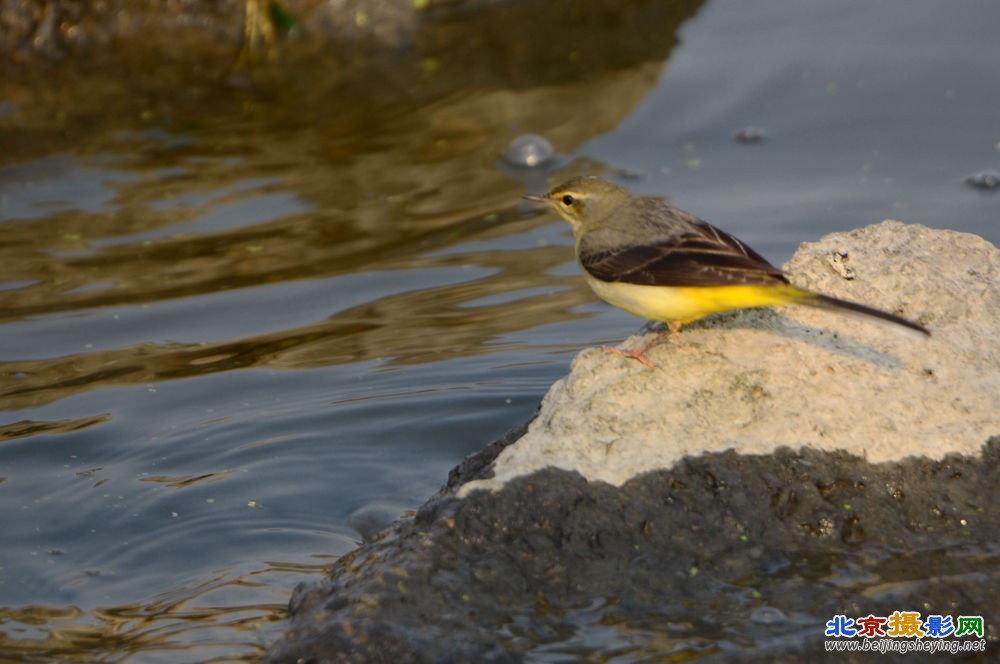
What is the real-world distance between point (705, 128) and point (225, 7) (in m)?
5.03

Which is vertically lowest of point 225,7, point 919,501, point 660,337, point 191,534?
point 191,534

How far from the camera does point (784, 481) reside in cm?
564

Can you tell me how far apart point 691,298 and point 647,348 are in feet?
1.07

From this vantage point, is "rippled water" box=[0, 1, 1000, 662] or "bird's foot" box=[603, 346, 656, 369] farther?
"rippled water" box=[0, 1, 1000, 662]

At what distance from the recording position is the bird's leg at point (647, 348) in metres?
6.17

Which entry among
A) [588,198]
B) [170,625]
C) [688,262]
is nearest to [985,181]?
[588,198]

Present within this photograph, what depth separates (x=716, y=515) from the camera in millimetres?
5531

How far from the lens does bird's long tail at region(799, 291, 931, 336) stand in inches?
220

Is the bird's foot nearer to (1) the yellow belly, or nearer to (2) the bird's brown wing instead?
(1) the yellow belly

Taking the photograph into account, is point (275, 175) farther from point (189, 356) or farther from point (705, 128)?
point (705, 128)

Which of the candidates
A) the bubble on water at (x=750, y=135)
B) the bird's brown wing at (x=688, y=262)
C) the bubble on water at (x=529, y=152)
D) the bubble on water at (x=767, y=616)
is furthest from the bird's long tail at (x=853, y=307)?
the bubble on water at (x=750, y=135)

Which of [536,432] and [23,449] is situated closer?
[536,432]

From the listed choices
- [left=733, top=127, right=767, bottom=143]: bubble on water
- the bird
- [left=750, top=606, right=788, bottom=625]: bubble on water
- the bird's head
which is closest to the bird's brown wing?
the bird

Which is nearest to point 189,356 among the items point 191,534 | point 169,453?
point 169,453
